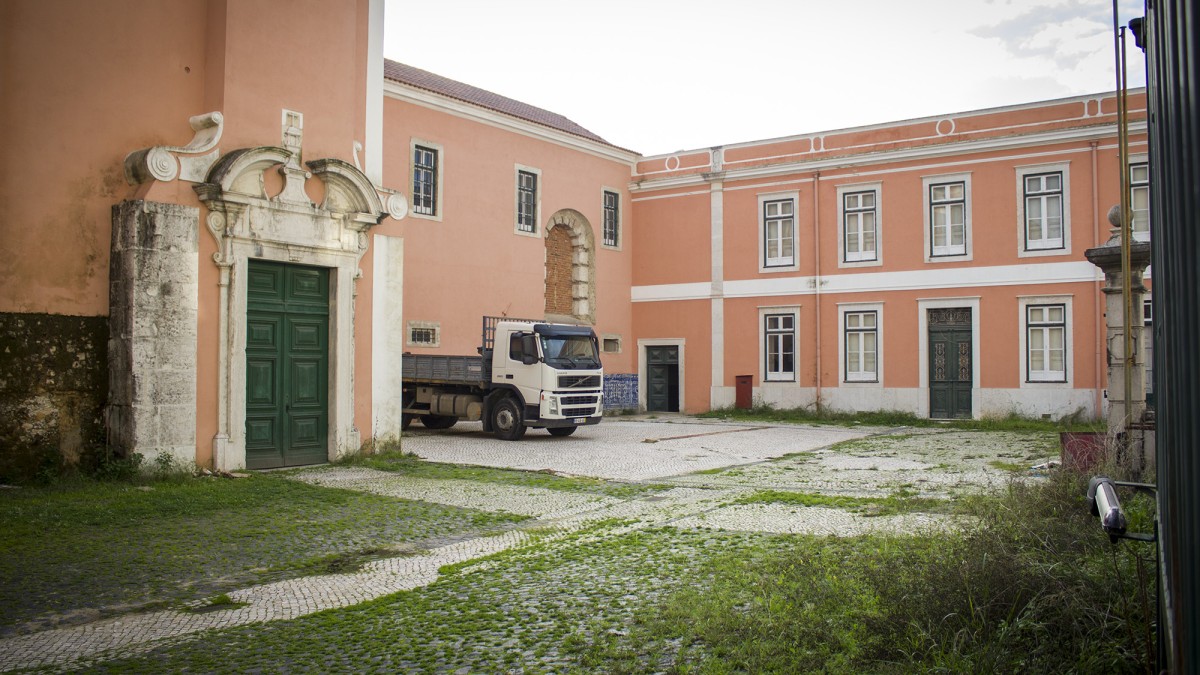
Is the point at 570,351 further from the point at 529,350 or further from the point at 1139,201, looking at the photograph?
the point at 1139,201

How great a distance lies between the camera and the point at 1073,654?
384 cm

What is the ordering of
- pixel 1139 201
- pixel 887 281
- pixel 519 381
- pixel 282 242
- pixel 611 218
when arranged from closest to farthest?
1. pixel 282 242
2. pixel 519 381
3. pixel 1139 201
4. pixel 887 281
5. pixel 611 218

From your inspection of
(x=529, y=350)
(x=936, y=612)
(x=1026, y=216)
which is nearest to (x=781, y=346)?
(x=1026, y=216)

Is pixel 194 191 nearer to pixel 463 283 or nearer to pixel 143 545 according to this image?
pixel 143 545

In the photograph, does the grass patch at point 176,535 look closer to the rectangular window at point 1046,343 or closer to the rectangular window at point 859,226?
the rectangular window at point 1046,343

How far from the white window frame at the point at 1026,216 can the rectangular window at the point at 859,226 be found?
11.9ft

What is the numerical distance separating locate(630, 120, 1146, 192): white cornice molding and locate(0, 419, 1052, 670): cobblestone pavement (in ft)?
26.1

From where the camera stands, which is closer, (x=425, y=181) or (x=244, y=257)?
(x=244, y=257)

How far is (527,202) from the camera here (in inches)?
996

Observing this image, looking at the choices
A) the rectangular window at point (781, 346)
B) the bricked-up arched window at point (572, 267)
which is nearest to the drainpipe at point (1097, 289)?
the rectangular window at point (781, 346)

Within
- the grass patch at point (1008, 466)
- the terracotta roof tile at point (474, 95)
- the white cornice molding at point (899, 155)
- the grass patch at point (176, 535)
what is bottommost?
the grass patch at point (176, 535)

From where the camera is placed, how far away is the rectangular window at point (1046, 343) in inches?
870

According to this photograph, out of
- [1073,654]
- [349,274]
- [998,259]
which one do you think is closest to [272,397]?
[349,274]

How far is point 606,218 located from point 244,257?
16948mm
